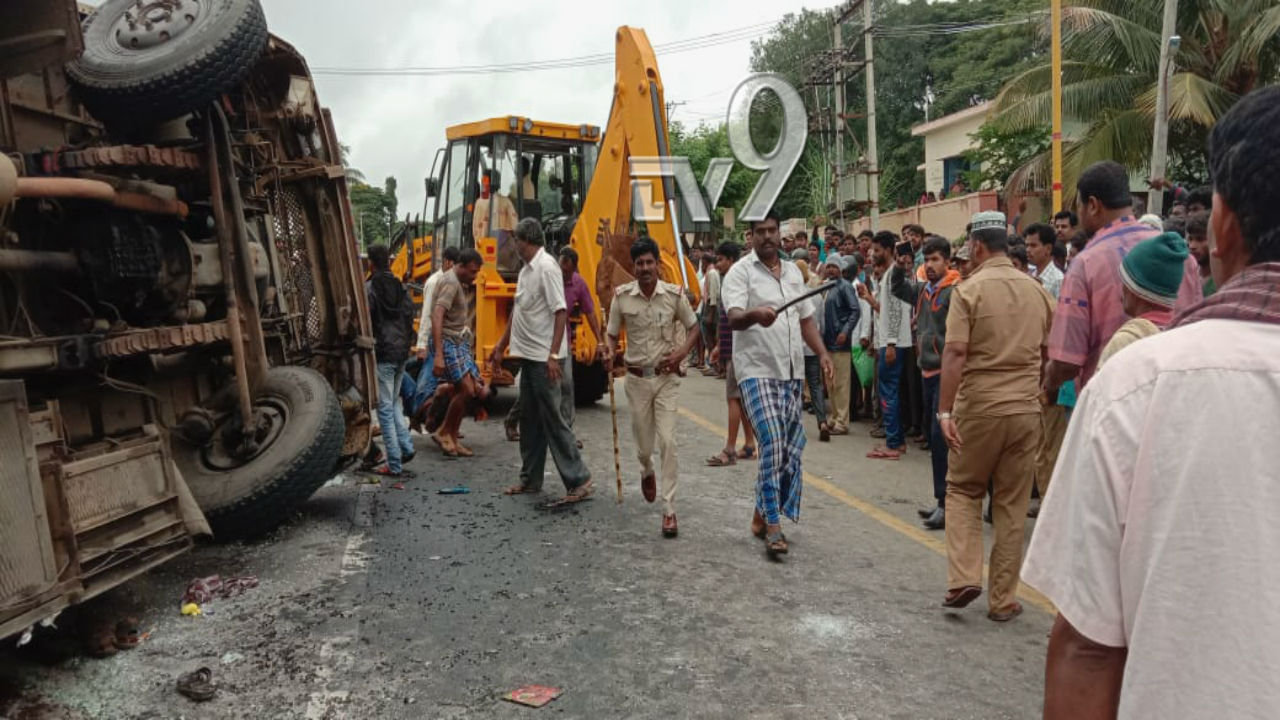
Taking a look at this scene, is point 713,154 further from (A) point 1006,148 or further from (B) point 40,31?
(B) point 40,31

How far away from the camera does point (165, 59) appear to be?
4.53 metres

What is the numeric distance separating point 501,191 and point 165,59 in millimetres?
6513

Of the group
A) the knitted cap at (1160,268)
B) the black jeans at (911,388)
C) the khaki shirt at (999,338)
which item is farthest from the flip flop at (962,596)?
the black jeans at (911,388)

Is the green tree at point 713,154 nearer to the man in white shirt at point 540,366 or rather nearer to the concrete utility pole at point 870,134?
the concrete utility pole at point 870,134

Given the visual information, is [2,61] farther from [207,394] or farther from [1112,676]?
[1112,676]

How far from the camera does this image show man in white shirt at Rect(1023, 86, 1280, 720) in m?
1.12

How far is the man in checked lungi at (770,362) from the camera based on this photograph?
530 centimetres

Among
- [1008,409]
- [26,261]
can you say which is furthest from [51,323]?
[1008,409]

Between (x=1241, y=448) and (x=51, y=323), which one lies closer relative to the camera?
(x=1241, y=448)

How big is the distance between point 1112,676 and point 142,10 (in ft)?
17.6

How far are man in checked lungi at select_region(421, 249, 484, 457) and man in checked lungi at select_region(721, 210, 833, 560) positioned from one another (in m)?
3.17

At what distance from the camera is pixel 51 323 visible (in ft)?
14.4

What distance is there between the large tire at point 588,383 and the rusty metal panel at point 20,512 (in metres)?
7.32

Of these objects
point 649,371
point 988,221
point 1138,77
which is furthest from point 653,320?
point 1138,77
